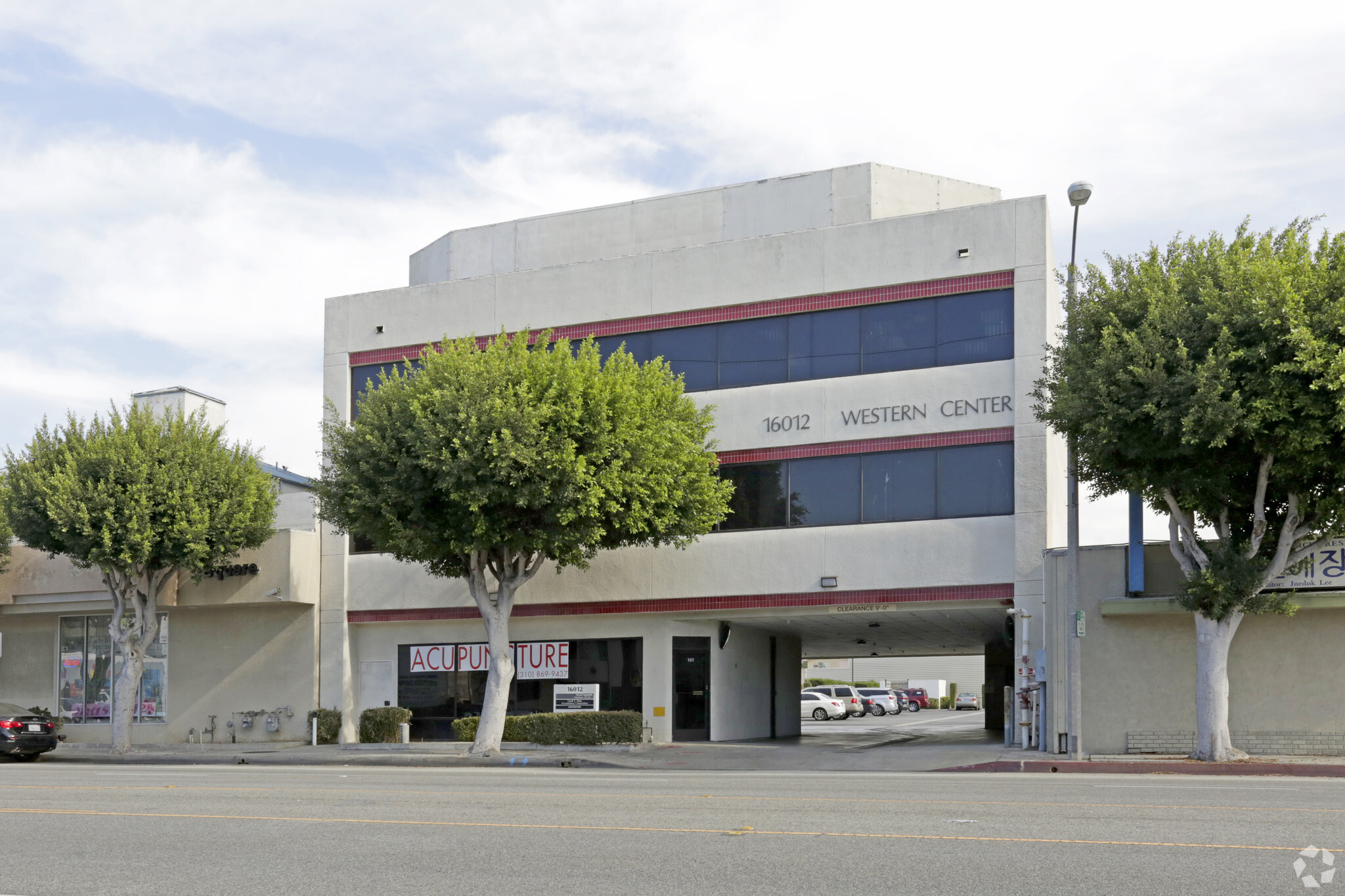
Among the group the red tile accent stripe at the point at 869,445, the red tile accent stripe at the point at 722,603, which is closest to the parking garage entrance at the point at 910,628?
the red tile accent stripe at the point at 722,603

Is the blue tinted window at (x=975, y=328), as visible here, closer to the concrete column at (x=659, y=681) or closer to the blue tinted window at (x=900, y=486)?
the blue tinted window at (x=900, y=486)

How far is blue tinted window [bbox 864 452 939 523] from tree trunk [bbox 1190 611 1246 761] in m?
6.23

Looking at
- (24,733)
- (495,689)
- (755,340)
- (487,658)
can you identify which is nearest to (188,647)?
(24,733)

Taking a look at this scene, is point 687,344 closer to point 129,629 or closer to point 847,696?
point 129,629

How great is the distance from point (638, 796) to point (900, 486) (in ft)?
43.6

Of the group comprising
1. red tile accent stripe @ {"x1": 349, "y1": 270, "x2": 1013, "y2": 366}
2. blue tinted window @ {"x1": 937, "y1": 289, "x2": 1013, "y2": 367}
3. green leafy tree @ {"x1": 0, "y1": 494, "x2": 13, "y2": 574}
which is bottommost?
green leafy tree @ {"x1": 0, "y1": 494, "x2": 13, "y2": 574}

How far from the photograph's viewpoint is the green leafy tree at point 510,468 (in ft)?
75.0

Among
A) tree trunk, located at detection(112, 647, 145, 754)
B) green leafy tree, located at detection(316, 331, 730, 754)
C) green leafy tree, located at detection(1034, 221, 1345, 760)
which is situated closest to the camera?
green leafy tree, located at detection(1034, 221, 1345, 760)

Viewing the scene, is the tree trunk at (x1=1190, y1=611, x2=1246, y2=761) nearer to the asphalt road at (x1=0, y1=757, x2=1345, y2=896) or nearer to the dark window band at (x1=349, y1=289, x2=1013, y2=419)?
the asphalt road at (x1=0, y1=757, x2=1345, y2=896)

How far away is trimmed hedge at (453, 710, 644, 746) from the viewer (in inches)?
1054

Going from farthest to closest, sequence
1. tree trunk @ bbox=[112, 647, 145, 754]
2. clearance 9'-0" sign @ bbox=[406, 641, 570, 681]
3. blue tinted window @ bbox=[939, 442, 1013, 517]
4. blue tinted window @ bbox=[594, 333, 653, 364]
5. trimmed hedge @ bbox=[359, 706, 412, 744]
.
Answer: trimmed hedge @ bbox=[359, 706, 412, 744], tree trunk @ bbox=[112, 647, 145, 754], clearance 9'-0" sign @ bbox=[406, 641, 570, 681], blue tinted window @ bbox=[594, 333, 653, 364], blue tinted window @ bbox=[939, 442, 1013, 517]

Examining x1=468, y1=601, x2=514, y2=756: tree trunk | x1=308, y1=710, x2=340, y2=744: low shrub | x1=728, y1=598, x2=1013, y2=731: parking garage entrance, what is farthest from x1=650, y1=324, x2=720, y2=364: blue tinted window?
x1=308, y1=710, x2=340, y2=744: low shrub

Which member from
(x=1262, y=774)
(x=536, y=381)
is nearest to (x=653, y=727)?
(x=536, y=381)

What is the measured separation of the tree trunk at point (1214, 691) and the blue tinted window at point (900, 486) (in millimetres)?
6232
